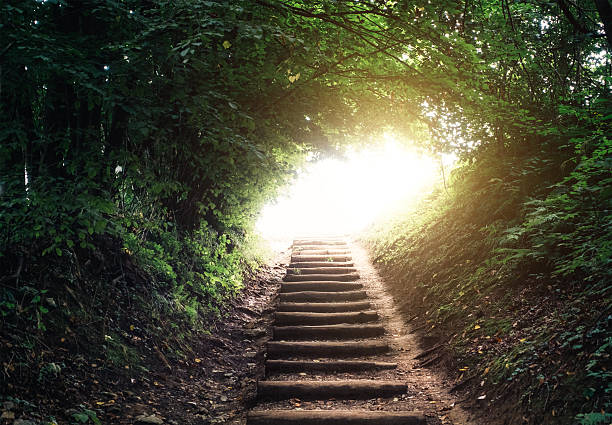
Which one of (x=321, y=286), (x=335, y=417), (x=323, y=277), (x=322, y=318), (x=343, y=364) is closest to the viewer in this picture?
(x=335, y=417)

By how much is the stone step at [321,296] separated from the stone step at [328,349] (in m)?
2.14

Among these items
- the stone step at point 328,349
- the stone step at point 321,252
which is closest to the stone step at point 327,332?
the stone step at point 328,349

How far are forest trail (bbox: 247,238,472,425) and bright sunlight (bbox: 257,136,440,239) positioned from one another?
298 cm

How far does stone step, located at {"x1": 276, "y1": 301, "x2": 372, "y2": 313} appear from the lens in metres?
7.59

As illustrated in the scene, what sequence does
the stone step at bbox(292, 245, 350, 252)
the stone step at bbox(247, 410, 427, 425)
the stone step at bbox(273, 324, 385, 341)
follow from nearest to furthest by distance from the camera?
the stone step at bbox(247, 410, 427, 425) → the stone step at bbox(273, 324, 385, 341) → the stone step at bbox(292, 245, 350, 252)

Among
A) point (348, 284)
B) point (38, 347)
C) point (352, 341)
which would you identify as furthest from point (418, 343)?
Answer: point (38, 347)

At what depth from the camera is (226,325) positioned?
273 inches

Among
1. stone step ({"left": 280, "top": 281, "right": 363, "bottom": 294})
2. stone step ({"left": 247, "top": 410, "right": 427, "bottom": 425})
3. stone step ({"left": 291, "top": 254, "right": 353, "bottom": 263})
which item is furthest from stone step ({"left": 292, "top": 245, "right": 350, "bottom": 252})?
stone step ({"left": 247, "top": 410, "right": 427, "bottom": 425})

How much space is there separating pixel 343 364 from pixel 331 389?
75 cm

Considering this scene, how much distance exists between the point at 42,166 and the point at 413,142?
5877mm

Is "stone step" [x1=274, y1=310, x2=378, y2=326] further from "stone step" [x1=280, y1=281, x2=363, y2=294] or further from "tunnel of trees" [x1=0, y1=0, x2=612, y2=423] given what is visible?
"stone step" [x1=280, y1=281, x2=363, y2=294]

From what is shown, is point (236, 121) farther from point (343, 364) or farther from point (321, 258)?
point (321, 258)

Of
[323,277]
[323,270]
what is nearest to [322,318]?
[323,277]

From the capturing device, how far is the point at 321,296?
8.24 metres
